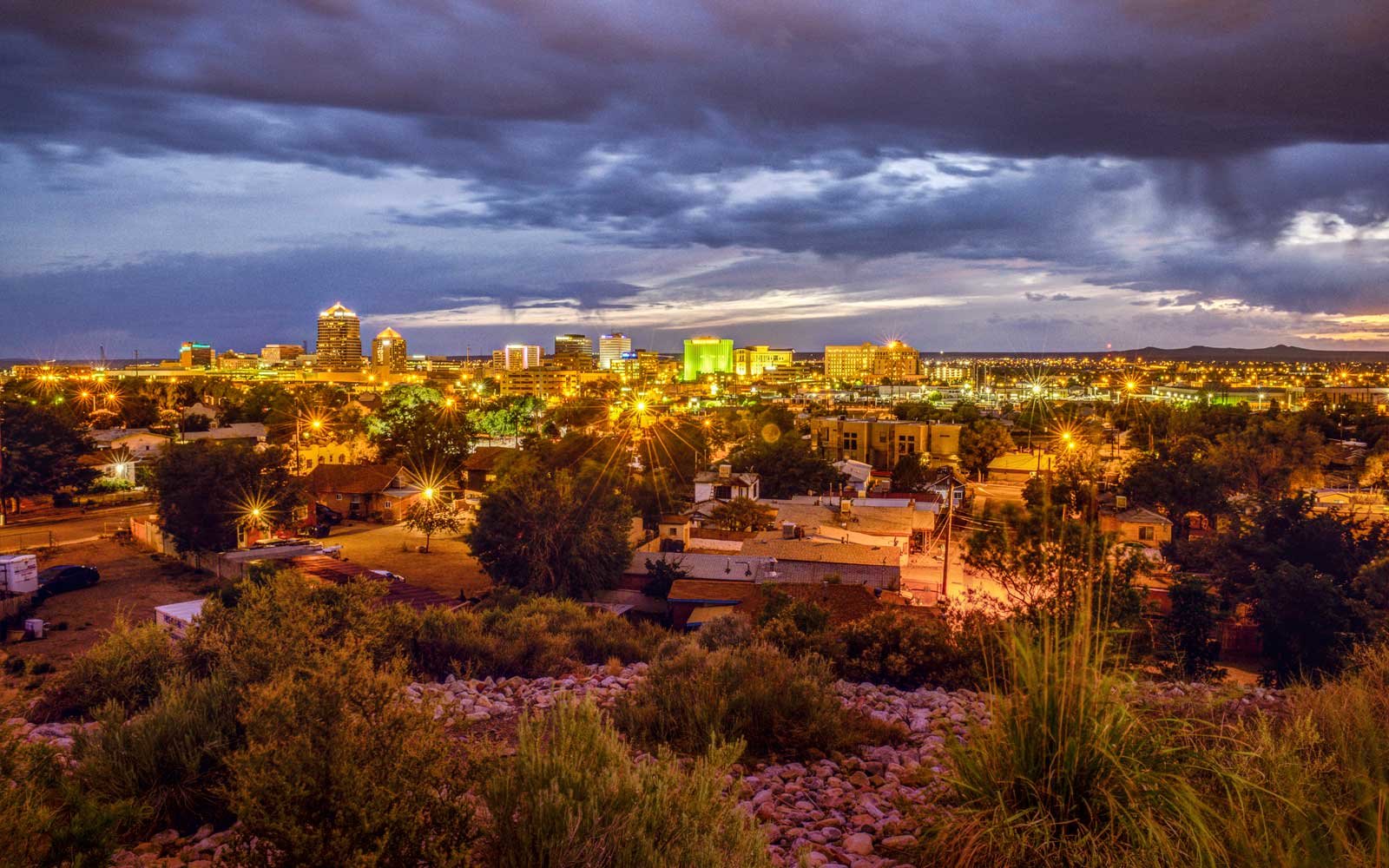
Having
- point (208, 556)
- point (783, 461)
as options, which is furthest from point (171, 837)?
point (783, 461)

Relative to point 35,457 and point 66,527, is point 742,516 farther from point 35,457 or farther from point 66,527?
point 35,457

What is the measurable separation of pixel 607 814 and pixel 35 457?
107 ft

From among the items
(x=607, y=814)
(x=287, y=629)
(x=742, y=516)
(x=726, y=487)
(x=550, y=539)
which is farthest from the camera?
(x=726, y=487)

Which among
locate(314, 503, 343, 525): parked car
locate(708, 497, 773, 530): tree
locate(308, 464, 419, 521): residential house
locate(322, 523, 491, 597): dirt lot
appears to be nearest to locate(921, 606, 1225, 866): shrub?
A: locate(322, 523, 491, 597): dirt lot

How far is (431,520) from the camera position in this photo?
973 inches

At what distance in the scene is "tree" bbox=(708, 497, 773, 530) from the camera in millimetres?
24844

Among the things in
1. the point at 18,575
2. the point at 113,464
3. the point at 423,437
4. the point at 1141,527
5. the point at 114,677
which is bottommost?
the point at 1141,527

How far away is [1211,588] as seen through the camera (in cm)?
1827

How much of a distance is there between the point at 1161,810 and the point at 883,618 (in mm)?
4742

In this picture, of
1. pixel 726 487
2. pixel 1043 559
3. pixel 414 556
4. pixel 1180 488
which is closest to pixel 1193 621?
pixel 1043 559

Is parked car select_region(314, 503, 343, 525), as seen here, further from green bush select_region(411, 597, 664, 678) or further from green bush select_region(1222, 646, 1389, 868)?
green bush select_region(1222, 646, 1389, 868)

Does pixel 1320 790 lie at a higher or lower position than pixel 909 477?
higher

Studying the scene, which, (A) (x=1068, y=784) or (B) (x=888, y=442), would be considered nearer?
(A) (x=1068, y=784)

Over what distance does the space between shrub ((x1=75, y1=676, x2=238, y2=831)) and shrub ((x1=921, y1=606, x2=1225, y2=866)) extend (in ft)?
10.9
